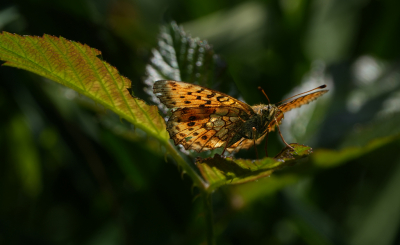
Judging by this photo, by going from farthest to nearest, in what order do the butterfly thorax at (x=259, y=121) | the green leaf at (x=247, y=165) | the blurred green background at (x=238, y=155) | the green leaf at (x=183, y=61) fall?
the blurred green background at (x=238, y=155), the butterfly thorax at (x=259, y=121), the green leaf at (x=183, y=61), the green leaf at (x=247, y=165)

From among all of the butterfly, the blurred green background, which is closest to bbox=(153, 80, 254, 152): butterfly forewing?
the butterfly

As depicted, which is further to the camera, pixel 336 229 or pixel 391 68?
pixel 391 68

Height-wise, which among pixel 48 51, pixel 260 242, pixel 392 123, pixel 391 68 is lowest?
pixel 260 242

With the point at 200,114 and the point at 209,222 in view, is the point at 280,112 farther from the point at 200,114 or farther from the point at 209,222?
the point at 209,222

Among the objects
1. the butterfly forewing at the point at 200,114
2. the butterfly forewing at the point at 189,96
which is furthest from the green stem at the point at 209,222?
the butterfly forewing at the point at 189,96

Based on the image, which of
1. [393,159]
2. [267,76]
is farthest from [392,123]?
[393,159]

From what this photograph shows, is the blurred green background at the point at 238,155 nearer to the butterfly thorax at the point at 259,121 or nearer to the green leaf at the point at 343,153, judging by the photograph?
the green leaf at the point at 343,153

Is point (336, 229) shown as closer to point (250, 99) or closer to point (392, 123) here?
point (392, 123)

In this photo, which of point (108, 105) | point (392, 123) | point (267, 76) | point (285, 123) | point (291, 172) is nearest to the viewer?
point (108, 105)
